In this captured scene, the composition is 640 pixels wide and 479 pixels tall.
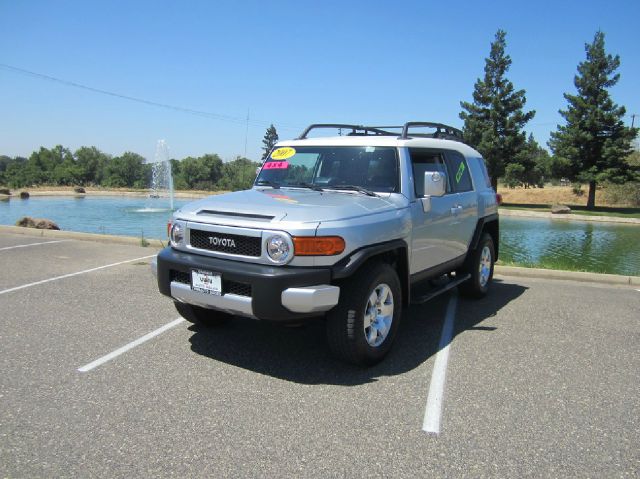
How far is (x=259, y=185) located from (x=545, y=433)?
3575 mm

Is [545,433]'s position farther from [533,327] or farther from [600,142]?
[600,142]

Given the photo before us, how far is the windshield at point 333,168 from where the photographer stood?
488cm

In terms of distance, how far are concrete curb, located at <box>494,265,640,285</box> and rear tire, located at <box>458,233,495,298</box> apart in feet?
5.44

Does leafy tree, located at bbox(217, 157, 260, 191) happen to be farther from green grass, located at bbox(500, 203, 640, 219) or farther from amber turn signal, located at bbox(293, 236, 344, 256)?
amber turn signal, located at bbox(293, 236, 344, 256)

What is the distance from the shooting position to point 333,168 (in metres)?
5.11

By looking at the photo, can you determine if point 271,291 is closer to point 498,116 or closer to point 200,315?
point 200,315

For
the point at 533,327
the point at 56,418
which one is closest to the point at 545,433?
the point at 533,327

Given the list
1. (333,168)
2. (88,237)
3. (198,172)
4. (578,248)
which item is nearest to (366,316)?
(333,168)

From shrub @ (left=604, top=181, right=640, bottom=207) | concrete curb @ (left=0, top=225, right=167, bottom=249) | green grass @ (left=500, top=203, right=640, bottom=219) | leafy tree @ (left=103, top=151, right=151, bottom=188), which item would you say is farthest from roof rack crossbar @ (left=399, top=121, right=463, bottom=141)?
leafy tree @ (left=103, top=151, right=151, bottom=188)

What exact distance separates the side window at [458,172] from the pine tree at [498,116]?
42.1 meters

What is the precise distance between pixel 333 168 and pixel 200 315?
6.61 feet

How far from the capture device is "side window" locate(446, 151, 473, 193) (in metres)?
5.85

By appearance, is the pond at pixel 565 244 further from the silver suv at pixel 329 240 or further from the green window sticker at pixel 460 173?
the silver suv at pixel 329 240

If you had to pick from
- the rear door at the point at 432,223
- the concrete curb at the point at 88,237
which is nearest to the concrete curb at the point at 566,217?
the concrete curb at the point at 88,237
